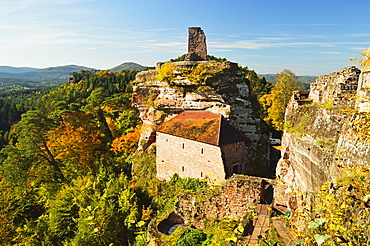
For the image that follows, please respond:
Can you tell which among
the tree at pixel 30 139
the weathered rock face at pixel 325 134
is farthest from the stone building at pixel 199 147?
the tree at pixel 30 139

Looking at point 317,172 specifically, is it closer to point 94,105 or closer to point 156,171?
point 156,171

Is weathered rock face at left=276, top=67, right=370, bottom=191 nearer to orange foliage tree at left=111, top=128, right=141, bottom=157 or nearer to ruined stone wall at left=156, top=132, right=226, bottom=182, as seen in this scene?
ruined stone wall at left=156, top=132, right=226, bottom=182

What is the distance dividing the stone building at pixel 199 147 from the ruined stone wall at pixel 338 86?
293 inches

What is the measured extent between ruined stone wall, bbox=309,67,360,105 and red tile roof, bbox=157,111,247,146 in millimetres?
7352

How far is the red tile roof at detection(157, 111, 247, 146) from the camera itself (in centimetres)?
1677

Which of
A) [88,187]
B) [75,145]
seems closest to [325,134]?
[88,187]

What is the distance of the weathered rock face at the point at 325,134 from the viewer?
557 centimetres

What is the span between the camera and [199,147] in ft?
55.9

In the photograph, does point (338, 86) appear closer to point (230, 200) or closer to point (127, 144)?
point (230, 200)

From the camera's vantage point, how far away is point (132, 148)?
2647 centimetres

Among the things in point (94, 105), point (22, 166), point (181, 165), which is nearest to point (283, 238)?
point (181, 165)

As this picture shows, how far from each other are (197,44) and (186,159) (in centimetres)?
1038

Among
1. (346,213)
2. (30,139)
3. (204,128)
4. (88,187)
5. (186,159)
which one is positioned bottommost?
(88,187)

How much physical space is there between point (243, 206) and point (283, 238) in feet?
16.6
